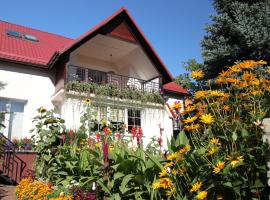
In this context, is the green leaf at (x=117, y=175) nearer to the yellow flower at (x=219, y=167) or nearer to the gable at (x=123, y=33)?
the yellow flower at (x=219, y=167)

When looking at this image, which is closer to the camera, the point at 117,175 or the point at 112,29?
the point at 117,175

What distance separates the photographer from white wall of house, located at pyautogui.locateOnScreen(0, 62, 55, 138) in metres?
11.9

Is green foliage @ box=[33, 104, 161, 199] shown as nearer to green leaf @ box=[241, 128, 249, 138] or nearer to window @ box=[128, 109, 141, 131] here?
green leaf @ box=[241, 128, 249, 138]

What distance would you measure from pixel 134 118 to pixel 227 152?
1184cm

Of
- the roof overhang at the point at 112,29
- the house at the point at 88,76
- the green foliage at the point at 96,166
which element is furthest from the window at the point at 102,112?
the green foliage at the point at 96,166

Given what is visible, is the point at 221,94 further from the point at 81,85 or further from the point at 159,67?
the point at 159,67

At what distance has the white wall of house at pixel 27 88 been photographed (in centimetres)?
1194

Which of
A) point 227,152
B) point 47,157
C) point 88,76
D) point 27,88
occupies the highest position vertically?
point 88,76

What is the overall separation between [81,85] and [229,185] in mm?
10608

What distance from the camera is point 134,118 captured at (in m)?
14.3

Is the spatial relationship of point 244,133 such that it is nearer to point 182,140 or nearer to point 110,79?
point 182,140

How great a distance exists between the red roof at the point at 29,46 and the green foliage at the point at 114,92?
221 cm

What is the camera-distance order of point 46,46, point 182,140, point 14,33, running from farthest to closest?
point 46,46
point 14,33
point 182,140

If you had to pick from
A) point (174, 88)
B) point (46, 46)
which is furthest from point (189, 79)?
point (46, 46)
